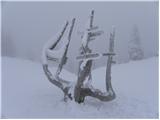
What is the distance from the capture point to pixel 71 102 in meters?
19.5

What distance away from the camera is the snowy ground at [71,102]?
19016 millimetres

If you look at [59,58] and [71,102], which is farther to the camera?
[59,58]

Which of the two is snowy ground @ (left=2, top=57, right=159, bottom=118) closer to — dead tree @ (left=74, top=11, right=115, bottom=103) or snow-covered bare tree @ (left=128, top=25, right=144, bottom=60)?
dead tree @ (left=74, top=11, right=115, bottom=103)

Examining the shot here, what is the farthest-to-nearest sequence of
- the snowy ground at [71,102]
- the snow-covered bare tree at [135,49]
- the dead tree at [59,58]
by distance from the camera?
the snow-covered bare tree at [135,49], the dead tree at [59,58], the snowy ground at [71,102]

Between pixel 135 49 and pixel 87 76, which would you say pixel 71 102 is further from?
pixel 135 49

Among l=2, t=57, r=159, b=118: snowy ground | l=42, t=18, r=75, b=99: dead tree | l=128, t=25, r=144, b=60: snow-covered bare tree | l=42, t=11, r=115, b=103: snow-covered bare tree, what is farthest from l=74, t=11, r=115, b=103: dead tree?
l=128, t=25, r=144, b=60: snow-covered bare tree

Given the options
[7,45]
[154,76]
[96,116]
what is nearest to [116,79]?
[154,76]

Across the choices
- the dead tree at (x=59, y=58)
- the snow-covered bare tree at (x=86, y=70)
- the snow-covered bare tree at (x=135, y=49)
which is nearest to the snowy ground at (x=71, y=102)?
the snow-covered bare tree at (x=86, y=70)

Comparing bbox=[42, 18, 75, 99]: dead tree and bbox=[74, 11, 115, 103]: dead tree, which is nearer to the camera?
bbox=[74, 11, 115, 103]: dead tree

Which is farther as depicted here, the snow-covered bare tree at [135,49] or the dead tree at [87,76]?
the snow-covered bare tree at [135,49]

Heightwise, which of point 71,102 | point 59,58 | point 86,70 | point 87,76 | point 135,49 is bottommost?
point 71,102

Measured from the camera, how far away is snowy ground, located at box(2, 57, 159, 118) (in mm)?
19016

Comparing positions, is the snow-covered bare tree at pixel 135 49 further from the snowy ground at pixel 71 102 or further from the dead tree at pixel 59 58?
the dead tree at pixel 59 58

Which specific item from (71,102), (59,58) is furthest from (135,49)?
(71,102)
